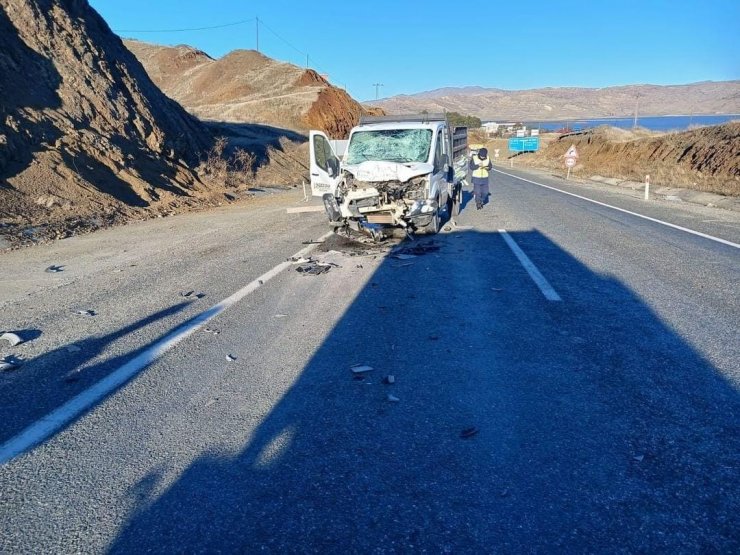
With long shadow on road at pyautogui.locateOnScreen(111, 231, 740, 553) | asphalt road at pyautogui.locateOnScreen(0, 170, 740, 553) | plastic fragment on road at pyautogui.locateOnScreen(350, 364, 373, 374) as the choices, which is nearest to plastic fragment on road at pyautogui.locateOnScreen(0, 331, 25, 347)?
asphalt road at pyautogui.locateOnScreen(0, 170, 740, 553)

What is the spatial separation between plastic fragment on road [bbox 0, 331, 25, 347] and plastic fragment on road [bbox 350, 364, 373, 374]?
11.0 feet

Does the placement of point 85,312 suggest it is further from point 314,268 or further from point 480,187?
point 480,187

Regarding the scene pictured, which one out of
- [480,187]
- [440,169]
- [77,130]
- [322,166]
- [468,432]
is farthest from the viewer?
[77,130]

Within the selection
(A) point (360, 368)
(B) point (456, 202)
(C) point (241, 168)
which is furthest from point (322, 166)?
(C) point (241, 168)

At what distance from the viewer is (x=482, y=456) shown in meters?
3.39

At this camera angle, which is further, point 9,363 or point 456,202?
point 456,202

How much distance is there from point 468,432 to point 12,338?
181 inches

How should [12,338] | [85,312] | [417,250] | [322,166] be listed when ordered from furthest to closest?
[322,166] → [417,250] → [85,312] → [12,338]

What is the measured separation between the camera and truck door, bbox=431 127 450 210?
11.4 metres

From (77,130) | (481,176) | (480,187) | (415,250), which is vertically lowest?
(415,250)

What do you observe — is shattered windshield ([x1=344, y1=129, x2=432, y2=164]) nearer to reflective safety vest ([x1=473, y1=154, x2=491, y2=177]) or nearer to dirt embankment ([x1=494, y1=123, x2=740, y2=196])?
reflective safety vest ([x1=473, y1=154, x2=491, y2=177])

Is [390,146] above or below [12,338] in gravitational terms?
above

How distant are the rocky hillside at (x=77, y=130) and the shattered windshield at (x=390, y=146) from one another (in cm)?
674

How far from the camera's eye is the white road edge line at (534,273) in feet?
22.6
